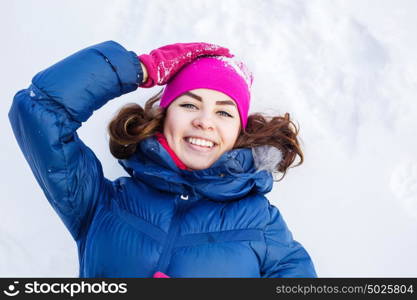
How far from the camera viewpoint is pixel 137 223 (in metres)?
2.17

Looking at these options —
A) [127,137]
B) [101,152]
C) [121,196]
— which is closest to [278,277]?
[121,196]

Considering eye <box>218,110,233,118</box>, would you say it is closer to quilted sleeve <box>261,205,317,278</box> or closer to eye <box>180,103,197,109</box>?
eye <box>180,103,197,109</box>

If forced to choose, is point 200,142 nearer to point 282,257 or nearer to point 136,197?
point 136,197

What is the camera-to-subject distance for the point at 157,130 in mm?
2496

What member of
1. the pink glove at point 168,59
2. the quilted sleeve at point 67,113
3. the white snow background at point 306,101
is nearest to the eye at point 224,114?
the pink glove at point 168,59

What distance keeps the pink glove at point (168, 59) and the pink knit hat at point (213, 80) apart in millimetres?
38

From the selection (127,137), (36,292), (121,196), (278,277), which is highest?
(127,137)

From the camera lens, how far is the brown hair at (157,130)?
2.45m

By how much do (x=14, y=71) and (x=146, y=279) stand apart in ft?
5.42

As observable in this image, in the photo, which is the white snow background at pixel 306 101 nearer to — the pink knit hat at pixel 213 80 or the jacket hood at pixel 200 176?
the pink knit hat at pixel 213 80

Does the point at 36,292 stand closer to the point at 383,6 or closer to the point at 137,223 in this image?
the point at 137,223

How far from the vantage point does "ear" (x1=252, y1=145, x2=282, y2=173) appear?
7.74 feet

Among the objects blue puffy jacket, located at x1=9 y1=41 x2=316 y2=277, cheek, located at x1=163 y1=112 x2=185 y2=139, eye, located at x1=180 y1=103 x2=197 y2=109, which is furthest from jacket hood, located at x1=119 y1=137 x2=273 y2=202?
eye, located at x1=180 y1=103 x2=197 y2=109

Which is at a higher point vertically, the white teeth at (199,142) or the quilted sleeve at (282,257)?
the white teeth at (199,142)
